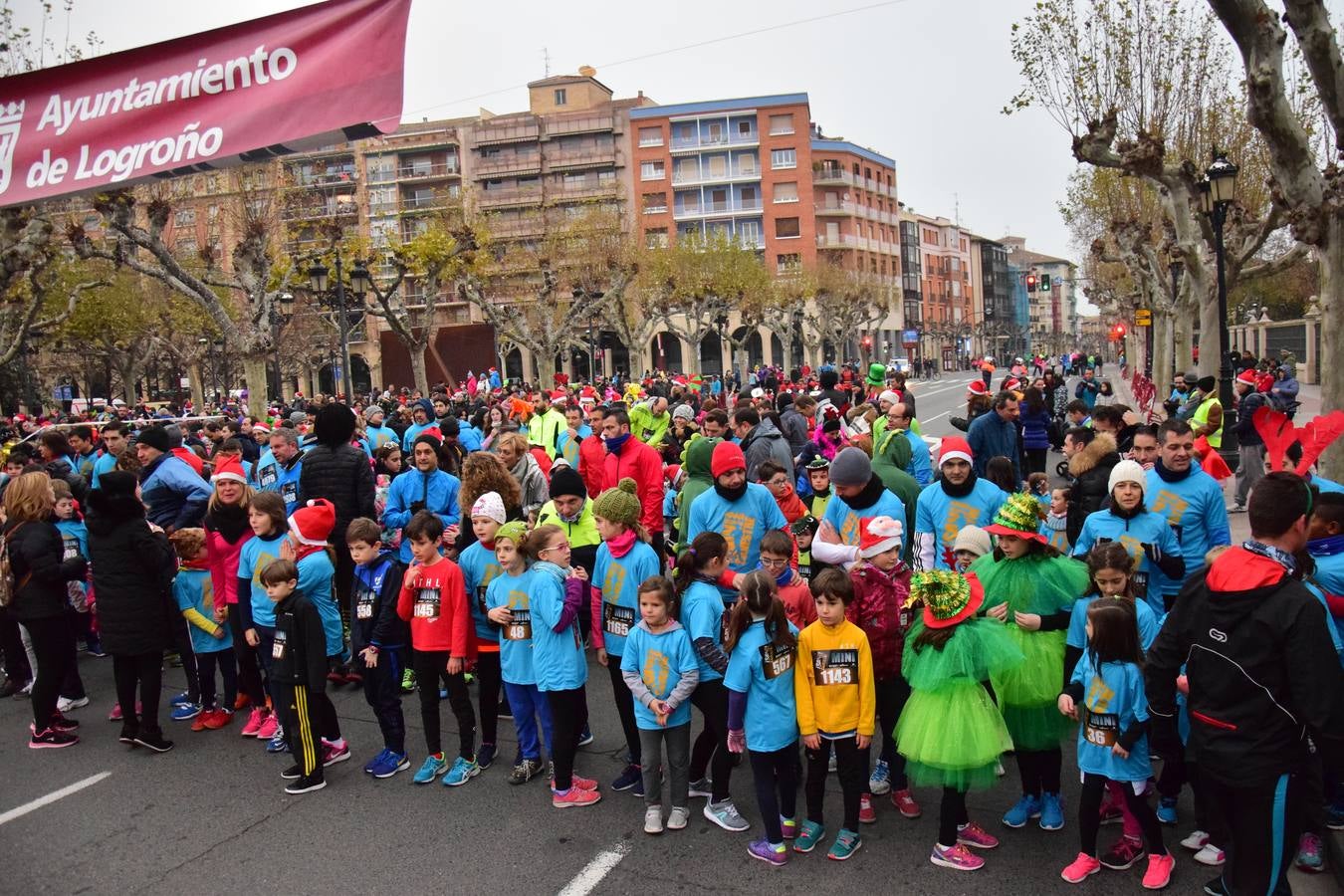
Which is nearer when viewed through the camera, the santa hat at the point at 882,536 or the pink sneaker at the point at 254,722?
the santa hat at the point at 882,536

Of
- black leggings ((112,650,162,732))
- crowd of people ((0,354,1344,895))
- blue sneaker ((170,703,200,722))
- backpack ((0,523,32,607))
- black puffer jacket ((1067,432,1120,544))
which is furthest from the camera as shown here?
blue sneaker ((170,703,200,722))

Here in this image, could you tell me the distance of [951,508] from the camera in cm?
590

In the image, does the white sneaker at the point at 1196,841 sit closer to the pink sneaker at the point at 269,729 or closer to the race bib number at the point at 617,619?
the race bib number at the point at 617,619

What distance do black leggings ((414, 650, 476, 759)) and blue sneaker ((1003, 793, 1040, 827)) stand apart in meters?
3.11

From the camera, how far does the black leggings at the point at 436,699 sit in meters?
5.84

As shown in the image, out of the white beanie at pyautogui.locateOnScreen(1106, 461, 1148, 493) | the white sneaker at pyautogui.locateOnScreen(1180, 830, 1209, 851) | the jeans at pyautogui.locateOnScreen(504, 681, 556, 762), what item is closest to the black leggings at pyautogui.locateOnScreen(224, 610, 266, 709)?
the jeans at pyautogui.locateOnScreen(504, 681, 556, 762)

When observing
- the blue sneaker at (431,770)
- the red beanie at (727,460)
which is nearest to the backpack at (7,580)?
the blue sneaker at (431,770)

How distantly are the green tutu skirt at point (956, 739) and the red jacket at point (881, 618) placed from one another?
0.48 metres

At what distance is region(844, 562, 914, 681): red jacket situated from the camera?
4.90 m

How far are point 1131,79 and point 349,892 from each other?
1989cm

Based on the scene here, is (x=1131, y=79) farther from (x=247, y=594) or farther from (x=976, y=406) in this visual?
(x=247, y=594)

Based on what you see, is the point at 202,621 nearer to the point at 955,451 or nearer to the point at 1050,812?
the point at 955,451

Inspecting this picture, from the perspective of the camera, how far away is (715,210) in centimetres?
7038

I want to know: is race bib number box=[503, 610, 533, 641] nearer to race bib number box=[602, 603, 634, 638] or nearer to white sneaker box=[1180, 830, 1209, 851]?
race bib number box=[602, 603, 634, 638]
